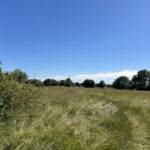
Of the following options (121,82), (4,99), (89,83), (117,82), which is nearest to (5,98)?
(4,99)

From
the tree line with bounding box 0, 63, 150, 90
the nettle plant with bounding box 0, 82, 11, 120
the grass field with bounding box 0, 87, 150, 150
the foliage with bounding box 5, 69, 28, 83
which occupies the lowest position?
the grass field with bounding box 0, 87, 150, 150

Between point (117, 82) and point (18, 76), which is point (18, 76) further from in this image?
point (117, 82)

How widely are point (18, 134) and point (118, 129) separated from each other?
183 inches

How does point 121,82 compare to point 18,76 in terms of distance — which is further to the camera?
point 121,82

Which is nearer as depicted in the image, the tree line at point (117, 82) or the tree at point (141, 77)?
the tree line at point (117, 82)

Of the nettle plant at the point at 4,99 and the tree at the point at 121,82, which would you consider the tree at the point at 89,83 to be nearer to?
the tree at the point at 121,82

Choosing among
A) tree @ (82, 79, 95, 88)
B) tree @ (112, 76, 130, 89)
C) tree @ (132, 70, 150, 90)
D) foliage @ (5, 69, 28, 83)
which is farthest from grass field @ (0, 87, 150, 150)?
tree @ (132, 70, 150, 90)

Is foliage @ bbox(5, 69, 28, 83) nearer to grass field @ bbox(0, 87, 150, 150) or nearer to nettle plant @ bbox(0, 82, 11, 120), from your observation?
grass field @ bbox(0, 87, 150, 150)

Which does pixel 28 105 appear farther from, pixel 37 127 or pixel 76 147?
pixel 76 147

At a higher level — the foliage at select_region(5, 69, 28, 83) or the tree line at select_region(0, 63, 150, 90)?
the tree line at select_region(0, 63, 150, 90)

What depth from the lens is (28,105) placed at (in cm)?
1033

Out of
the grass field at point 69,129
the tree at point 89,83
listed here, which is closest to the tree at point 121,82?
the tree at point 89,83

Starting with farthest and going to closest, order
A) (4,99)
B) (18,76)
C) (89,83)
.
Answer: (89,83), (18,76), (4,99)

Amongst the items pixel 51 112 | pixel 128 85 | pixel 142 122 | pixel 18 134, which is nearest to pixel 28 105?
pixel 51 112
